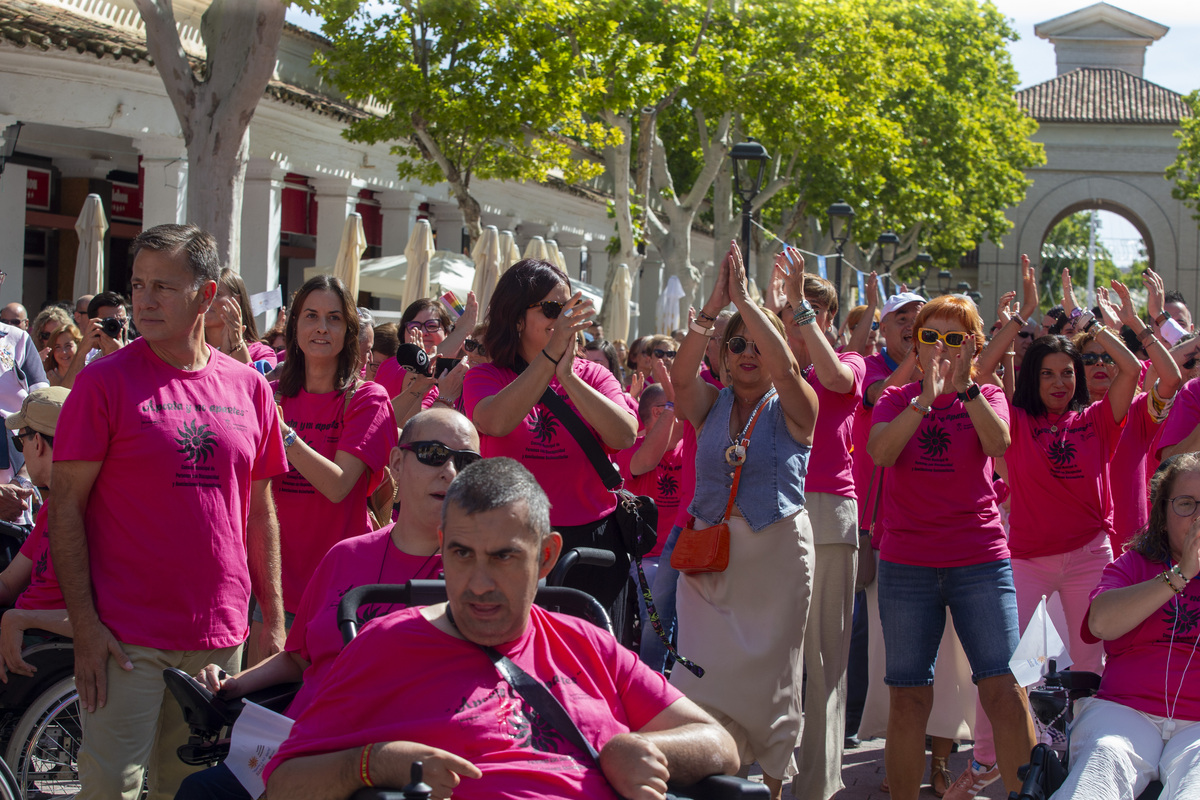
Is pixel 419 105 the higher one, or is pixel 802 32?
pixel 802 32

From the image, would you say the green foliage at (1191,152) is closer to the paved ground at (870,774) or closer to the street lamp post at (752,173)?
the street lamp post at (752,173)

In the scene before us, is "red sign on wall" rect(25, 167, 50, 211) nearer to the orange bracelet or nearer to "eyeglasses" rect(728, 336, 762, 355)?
"eyeglasses" rect(728, 336, 762, 355)

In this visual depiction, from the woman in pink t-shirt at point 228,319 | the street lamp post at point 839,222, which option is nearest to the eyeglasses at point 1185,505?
the woman in pink t-shirt at point 228,319

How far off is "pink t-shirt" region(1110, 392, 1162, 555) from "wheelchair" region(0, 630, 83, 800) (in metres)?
5.02

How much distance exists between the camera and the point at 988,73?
43.8 metres

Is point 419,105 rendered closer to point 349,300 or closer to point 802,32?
point 802,32

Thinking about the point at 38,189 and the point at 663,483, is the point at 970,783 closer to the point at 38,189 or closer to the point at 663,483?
the point at 663,483

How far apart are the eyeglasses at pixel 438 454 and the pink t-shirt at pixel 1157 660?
7.91ft

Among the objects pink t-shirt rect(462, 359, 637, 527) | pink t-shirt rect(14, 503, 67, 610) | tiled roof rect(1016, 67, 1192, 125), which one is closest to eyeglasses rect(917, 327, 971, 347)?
pink t-shirt rect(462, 359, 637, 527)

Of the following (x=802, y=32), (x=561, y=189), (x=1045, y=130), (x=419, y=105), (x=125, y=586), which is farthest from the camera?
(x=1045, y=130)

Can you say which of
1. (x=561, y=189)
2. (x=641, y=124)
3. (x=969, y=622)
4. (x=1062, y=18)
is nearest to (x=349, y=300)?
(x=969, y=622)

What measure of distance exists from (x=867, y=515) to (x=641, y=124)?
17383mm

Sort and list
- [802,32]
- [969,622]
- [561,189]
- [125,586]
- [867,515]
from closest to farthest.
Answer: [125,586]
[969,622]
[867,515]
[802,32]
[561,189]

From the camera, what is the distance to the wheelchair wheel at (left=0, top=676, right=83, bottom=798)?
Result: 15.0 ft
